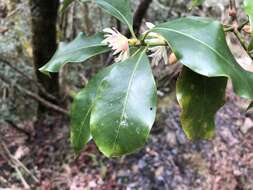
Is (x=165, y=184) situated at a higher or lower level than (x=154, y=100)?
lower

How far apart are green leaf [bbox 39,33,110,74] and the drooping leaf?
64 millimetres

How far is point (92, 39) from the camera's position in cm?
99

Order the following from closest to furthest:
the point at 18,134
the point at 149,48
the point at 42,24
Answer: the point at 149,48, the point at 42,24, the point at 18,134

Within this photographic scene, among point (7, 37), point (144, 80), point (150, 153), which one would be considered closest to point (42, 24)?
point (7, 37)

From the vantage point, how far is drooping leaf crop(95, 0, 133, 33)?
97 cm

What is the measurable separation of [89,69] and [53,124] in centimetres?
48

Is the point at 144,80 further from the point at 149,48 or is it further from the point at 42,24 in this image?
the point at 42,24

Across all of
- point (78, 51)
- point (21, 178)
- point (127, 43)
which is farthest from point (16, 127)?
point (127, 43)

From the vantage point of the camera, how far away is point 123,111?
2.50 feet

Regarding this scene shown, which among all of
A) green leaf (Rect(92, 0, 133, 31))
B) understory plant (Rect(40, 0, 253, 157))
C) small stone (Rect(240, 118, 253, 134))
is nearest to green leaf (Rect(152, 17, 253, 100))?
understory plant (Rect(40, 0, 253, 157))

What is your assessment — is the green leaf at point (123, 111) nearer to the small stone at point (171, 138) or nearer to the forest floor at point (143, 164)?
the forest floor at point (143, 164)

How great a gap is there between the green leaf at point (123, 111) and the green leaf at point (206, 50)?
98 millimetres

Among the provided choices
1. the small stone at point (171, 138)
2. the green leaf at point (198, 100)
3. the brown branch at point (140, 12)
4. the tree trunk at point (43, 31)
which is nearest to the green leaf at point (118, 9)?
the green leaf at point (198, 100)

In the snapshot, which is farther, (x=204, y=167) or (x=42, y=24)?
(x=204, y=167)
